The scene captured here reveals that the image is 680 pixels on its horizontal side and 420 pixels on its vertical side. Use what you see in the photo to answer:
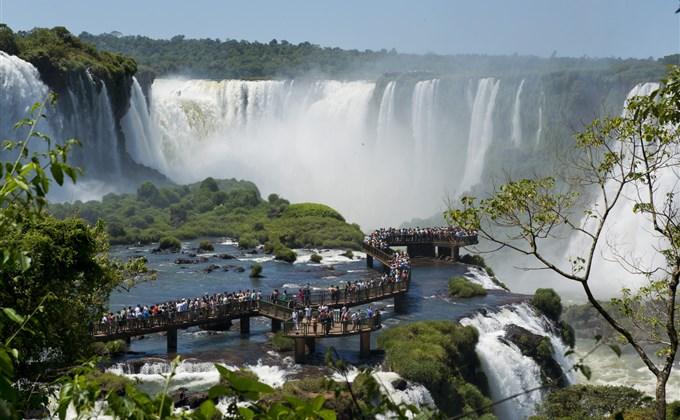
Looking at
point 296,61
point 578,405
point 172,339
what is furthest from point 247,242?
point 296,61

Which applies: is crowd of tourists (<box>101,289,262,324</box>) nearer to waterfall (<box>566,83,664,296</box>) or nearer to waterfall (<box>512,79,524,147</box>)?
waterfall (<box>566,83,664,296</box>)

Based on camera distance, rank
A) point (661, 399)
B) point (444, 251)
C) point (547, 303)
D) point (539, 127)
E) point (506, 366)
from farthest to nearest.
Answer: point (539, 127) < point (444, 251) < point (547, 303) < point (506, 366) < point (661, 399)

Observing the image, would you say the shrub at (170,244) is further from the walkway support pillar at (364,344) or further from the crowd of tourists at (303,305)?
the walkway support pillar at (364,344)

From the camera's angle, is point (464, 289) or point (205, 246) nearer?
point (464, 289)

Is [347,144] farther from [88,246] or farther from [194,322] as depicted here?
[88,246]

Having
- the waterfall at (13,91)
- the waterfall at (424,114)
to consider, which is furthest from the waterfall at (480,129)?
the waterfall at (13,91)

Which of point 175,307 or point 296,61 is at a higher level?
point 296,61

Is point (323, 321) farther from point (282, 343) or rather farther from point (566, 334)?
point (566, 334)
